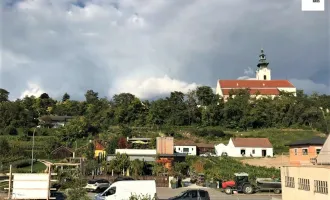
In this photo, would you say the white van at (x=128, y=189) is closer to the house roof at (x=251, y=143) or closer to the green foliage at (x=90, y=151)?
the green foliage at (x=90, y=151)

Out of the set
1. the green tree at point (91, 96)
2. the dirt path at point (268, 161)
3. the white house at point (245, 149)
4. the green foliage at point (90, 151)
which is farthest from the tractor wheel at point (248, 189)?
the green tree at point (91, 96)

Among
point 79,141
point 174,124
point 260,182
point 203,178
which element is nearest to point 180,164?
point 203,178

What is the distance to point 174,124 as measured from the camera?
94875mm

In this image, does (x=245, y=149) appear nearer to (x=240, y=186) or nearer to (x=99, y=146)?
(x=99, y=146)

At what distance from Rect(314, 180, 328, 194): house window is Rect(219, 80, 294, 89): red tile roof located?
110273mm

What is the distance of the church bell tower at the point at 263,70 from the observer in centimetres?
14338

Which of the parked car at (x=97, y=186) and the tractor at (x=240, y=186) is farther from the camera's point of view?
the parked car at (x=97, y=186)

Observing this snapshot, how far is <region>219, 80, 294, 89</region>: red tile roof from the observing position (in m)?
129

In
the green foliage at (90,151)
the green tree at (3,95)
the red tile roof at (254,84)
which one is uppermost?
the red tile roof at (254,84)

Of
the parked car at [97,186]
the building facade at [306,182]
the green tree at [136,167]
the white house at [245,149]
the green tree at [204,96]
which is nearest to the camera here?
the building facade at [306,182]

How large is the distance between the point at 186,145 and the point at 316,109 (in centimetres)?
4474

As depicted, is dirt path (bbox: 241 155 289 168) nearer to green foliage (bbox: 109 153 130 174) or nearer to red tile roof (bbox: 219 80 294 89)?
green foliage (bbox: 109 153 130 174)

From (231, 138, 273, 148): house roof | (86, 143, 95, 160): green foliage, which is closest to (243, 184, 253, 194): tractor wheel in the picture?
(86, 143, 95, 160): green foliage

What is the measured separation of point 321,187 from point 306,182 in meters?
2.04
